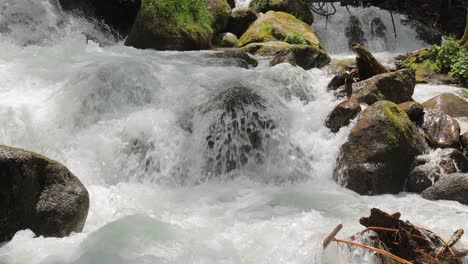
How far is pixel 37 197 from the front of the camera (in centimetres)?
440

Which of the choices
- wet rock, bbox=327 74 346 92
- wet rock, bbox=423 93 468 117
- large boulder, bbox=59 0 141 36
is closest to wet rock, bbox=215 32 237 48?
large boulder, bbox=59 0 141 36

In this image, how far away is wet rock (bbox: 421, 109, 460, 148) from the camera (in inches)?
293

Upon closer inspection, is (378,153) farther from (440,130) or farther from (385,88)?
(385,88)

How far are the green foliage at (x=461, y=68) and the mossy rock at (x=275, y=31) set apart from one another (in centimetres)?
382

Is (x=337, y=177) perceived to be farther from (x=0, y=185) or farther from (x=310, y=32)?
(x=310, y=32)

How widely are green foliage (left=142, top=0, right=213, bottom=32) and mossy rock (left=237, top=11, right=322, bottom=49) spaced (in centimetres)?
133

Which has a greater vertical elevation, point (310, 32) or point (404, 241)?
point (310, 32)

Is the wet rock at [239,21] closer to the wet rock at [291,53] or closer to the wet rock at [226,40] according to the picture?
the wet rock at [226,40]

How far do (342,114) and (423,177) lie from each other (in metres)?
1.72

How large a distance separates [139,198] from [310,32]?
33.4ft

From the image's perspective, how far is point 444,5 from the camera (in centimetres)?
2028

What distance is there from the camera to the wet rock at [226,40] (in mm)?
13430

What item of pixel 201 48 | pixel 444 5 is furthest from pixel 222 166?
pixel 444 5

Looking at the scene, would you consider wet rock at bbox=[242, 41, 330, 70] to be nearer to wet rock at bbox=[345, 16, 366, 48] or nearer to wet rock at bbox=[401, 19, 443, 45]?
wet rock at bbox=[345, 16, 366, 48]
